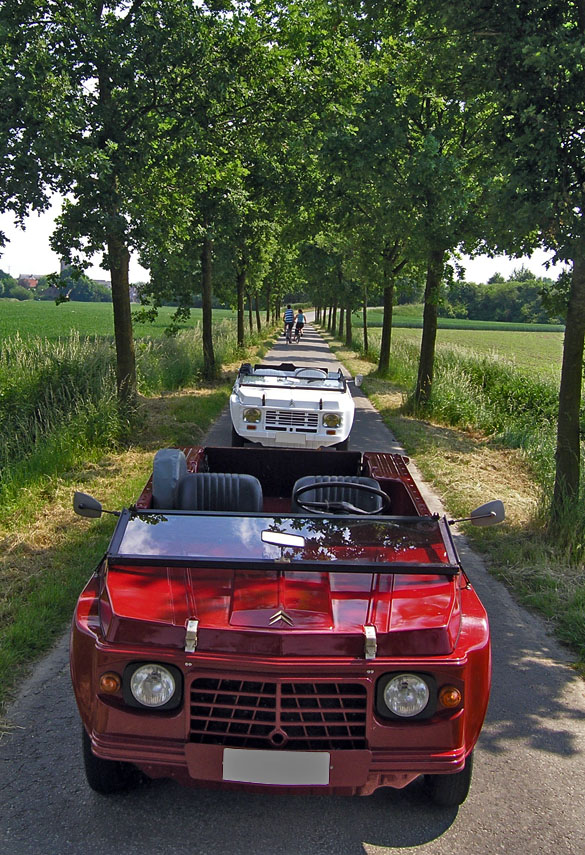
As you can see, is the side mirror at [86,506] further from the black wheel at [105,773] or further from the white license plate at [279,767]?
the white license plate at [279,767]

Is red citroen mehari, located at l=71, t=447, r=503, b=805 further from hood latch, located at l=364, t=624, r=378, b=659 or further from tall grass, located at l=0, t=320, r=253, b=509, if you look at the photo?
tall grass, located at l=0, t=320, r=253, b=509

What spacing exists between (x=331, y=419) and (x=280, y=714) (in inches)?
262

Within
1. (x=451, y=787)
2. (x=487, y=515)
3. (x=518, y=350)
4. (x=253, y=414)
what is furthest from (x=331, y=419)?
(x=518, y=350)

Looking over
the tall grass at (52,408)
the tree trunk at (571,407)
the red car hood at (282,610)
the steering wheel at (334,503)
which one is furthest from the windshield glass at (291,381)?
the red car hood at (282,610)

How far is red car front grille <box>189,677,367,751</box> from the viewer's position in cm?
274

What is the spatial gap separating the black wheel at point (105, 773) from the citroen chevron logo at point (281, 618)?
2.96ft

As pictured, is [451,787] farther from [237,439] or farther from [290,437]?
[237,439]

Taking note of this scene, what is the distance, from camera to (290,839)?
2965mm

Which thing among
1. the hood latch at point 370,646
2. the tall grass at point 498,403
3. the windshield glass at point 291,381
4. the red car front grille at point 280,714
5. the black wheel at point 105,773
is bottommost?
the tall grass at point 498,403

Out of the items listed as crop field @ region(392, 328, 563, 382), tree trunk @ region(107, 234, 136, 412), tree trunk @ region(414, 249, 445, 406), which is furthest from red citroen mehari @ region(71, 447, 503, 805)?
crop field @ region(392, 328, 563, 382)

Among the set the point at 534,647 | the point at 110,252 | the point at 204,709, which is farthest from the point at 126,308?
the point at 204,709

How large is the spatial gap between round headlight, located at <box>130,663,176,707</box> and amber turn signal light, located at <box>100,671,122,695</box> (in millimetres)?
60

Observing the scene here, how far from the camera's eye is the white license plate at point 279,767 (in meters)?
2.68

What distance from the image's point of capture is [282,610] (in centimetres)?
296
